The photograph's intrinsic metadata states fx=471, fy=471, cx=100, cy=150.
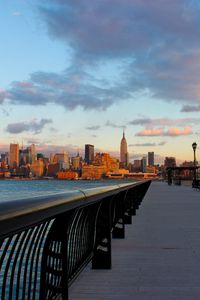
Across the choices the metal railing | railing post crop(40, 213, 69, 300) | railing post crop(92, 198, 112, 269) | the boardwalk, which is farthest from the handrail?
railing post crop(92, 198, 112, 269)

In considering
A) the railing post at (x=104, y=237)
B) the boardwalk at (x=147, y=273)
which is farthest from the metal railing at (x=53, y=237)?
the boardwalk at (x=147, y=273)

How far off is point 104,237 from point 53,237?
10.8 ft

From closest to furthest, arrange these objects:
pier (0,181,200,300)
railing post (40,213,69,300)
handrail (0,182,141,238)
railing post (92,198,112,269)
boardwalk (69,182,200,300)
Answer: handrail (0,182,141,238), pier (0,181,200,300), railing post (40,213,69,300), boardwalk (69,182,200,300), railing post (92,198,112,269)

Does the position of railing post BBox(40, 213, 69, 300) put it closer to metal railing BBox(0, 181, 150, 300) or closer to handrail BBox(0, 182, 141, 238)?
metal railing BBox(0, 181, 150, 300)

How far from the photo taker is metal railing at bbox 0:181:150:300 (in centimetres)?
247

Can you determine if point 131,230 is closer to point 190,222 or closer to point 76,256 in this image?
point 190,222

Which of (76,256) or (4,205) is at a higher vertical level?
(4,205)

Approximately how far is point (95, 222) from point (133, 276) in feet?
3.09

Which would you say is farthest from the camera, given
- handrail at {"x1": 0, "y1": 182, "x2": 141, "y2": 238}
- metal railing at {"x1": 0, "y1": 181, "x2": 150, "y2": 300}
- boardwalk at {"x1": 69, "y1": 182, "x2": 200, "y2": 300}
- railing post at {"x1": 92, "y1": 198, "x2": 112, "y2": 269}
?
railing post at {"x1": 92, "y1": 198, "x2": 112, "y2": 269}

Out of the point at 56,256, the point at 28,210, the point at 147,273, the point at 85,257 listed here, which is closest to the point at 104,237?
the point at 147,273

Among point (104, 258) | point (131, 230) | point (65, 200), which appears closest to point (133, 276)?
point (104, 258)

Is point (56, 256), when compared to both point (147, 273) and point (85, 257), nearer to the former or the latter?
point (85, 257)

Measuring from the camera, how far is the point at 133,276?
6.77m

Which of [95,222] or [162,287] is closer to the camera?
[162,287]
